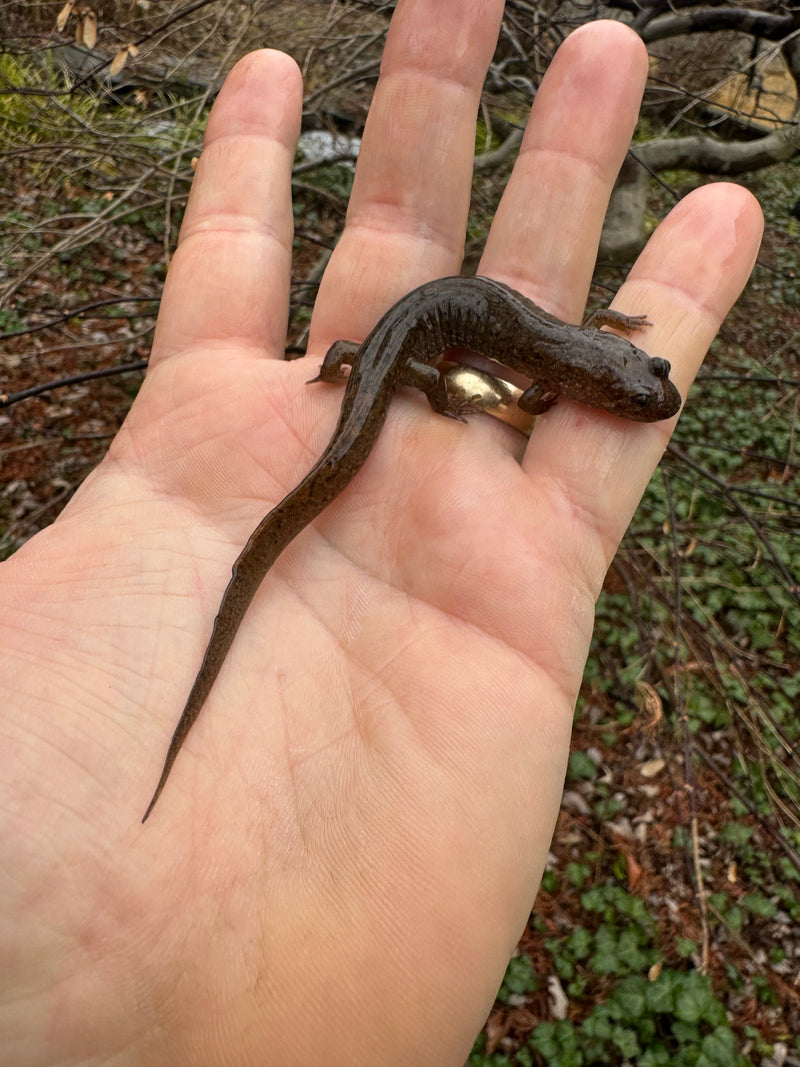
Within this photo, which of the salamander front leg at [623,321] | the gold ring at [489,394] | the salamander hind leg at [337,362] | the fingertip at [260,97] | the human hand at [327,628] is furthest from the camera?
the fingertip at [260,97]

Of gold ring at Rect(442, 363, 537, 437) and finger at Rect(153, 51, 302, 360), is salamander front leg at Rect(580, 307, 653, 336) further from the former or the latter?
finger at Rect(153, 51, 302, 360)

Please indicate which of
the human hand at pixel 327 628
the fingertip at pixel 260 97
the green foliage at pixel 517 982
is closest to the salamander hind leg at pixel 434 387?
the human hand at pixel 327 628

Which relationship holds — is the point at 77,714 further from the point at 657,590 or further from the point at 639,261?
the point at 657,590

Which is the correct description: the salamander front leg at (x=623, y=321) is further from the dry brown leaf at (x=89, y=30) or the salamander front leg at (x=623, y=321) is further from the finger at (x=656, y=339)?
the dry brown leaf at (x=89, y=30)

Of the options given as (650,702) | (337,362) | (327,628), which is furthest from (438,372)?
(650,702)

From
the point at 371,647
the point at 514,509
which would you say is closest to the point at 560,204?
the point at 514,509

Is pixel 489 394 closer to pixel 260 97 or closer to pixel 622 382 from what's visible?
pixel 622 382
